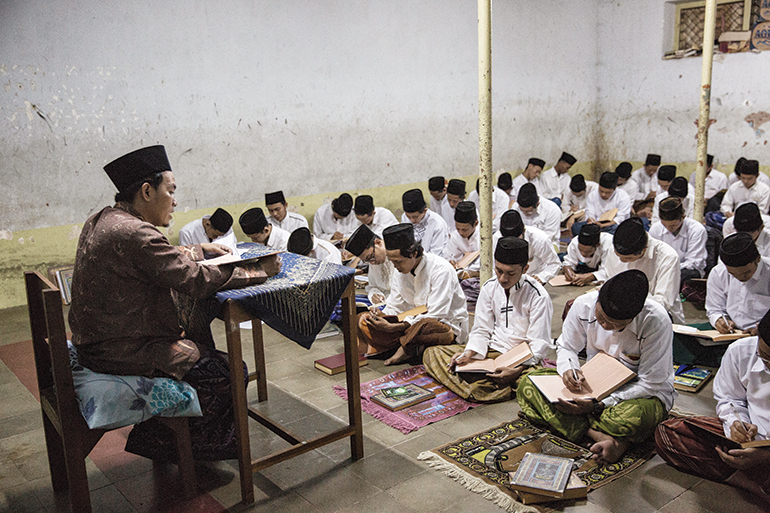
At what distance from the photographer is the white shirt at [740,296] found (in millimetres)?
4945

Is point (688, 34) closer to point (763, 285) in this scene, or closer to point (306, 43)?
point (306, 43)

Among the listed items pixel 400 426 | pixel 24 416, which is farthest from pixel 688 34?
pixel 24 416

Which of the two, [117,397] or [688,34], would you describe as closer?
[117,397]

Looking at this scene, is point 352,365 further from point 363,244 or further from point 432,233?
point 432,233

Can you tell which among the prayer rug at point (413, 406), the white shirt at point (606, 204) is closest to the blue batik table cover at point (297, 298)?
the prayer rug at point (413, 406)

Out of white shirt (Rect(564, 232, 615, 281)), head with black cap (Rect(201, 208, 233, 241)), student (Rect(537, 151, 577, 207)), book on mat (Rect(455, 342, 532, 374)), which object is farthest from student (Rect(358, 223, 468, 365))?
student (Rect(537, 151, 577, 207))

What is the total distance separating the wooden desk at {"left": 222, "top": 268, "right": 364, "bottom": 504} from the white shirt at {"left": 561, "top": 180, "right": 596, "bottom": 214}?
26.2 ft

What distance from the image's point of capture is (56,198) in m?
7.63

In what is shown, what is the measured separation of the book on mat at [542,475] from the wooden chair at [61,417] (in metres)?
1.69

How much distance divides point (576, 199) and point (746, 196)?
2.50 m

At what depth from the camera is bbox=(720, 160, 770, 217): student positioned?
9609 mm

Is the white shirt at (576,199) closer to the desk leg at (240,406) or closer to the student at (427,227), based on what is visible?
the student at (427,227)

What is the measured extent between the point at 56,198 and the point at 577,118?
10.1m

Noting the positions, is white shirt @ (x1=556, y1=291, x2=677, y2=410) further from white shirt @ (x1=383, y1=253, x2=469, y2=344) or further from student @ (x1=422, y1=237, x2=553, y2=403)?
white shirt @ (x1=383, y1=253, x2=469, y2=344)
